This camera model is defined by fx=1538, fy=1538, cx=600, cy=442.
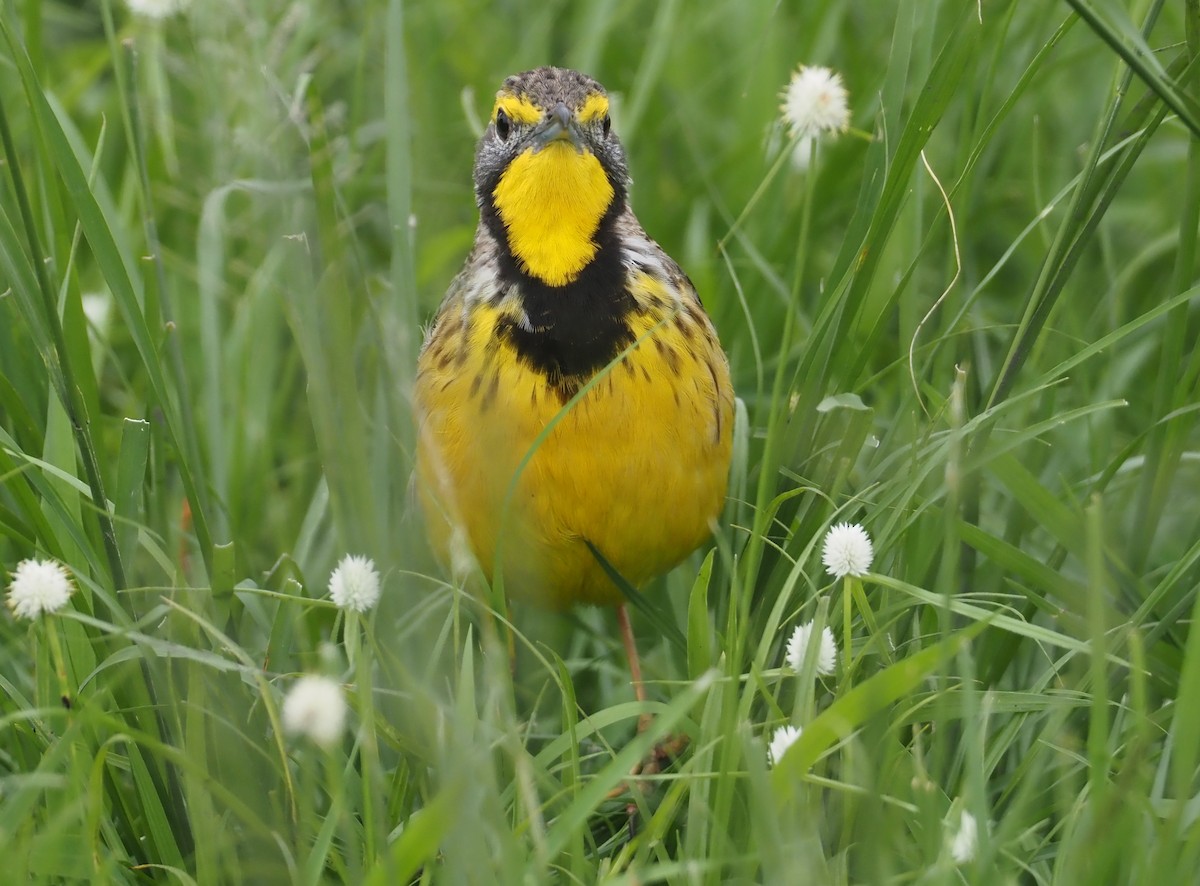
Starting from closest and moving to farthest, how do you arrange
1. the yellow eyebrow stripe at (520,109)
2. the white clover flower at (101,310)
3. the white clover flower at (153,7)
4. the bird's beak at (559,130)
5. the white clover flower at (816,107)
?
the white clover flower at (816,107), the bird's beak at (559,130), the yellow eyebrow stripe at (520,109), the white clover flower at (153,7), the white clover flower at (101,310)

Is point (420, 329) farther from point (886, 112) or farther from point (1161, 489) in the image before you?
point (1161, 489)

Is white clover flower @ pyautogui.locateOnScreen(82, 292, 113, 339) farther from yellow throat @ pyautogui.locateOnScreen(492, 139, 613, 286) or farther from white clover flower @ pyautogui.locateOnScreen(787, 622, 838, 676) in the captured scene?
white clover flower @ pyautogui.locateOnScreen(787, 622, 838, 676)

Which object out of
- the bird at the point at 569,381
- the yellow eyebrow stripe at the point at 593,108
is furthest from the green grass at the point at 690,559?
the yellow eyebrow stripe at the point at 593,108

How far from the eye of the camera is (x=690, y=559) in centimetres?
343

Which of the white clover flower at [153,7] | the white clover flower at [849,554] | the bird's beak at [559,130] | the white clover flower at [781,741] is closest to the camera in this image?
the white clover flower at [781,741]

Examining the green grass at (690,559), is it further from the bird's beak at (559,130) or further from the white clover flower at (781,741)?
the bird's beak at (559,130)

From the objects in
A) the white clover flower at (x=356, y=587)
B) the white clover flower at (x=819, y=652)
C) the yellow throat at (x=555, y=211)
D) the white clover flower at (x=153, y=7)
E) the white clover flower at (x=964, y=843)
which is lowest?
the white clover flower at (x=964, y=843)

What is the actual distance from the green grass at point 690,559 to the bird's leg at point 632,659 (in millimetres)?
63

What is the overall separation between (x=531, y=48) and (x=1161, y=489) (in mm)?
2645

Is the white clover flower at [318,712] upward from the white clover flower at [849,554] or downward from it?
downward

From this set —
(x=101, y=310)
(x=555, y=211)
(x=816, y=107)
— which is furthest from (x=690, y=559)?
(x=101, y=310)

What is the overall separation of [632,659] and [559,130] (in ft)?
3.70

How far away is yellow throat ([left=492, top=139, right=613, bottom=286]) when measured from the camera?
2996 millimetres

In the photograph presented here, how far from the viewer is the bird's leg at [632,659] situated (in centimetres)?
319
